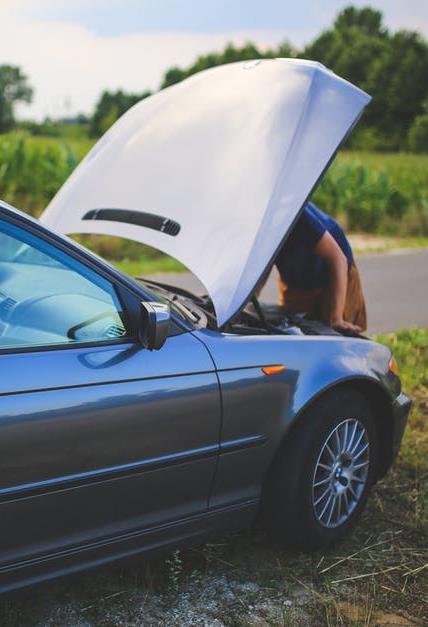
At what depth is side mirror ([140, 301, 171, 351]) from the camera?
2.94m

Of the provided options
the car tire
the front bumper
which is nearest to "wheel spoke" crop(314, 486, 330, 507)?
the car tire

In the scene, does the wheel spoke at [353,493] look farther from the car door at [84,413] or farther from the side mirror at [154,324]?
the side mirror at [154,324]

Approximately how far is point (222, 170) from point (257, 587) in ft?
5.94

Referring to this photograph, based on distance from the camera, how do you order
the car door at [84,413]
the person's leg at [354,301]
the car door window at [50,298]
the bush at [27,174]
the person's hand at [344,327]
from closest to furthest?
the car door at [84,413], the car door window at [50,298], the person's hand at [344,327], the person's leg at [354,301], the bush at [27,174]

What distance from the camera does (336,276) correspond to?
4.79 meters

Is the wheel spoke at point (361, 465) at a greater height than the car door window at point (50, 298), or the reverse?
the car door window at point (50, 298)

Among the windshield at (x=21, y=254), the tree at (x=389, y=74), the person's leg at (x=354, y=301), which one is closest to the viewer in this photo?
the windshield at (x=21, y=254)

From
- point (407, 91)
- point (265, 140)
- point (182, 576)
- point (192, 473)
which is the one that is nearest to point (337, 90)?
point (265, 140)

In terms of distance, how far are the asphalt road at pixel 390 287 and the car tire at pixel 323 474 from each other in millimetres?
4350

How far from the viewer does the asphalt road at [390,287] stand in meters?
8.73

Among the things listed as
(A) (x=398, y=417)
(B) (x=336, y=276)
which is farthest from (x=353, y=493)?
(B) (x=336, y=276)

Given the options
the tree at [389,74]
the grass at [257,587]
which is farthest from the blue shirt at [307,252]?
the tree at [389,74]

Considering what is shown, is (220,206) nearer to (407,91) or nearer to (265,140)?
(265,140)

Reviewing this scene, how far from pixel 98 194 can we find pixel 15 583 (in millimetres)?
2193
